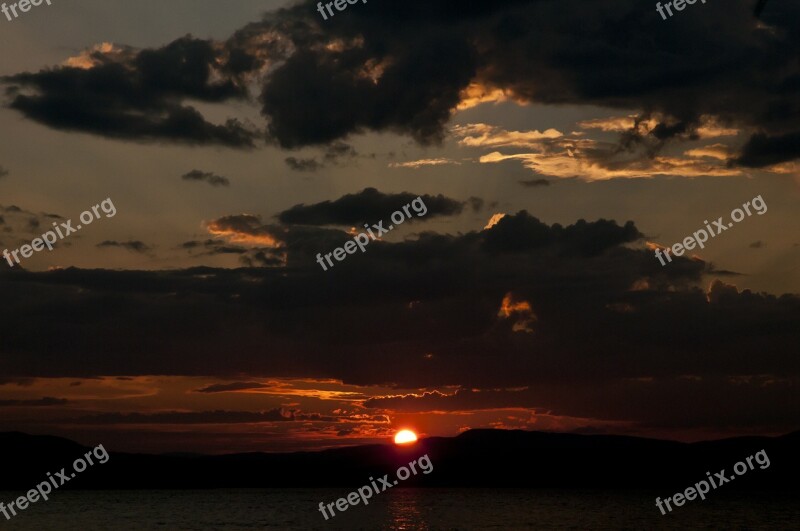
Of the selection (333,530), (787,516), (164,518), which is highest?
(164,518)

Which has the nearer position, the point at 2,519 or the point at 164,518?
the point at 2,519

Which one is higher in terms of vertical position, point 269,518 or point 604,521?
point 269,518

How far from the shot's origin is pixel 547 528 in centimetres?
15675

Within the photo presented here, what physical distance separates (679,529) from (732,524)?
564 inches

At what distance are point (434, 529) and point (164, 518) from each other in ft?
230

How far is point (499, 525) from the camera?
166 m

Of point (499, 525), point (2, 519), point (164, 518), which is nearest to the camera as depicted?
point (499, 525)

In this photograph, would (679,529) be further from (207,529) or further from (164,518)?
(164,518)

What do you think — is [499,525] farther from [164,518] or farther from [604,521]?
[164,518]

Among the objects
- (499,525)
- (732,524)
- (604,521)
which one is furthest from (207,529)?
(732,524)

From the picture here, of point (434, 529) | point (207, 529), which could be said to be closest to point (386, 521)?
point (434, 529)

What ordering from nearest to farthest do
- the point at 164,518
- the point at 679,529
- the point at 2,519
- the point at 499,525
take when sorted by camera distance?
the point at 679,529
the point at 499,525
the point at 2,519
the point at 164,518

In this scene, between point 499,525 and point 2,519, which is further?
point 2,519

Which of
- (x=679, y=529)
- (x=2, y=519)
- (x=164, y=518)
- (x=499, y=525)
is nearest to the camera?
(x=679, y=529)
